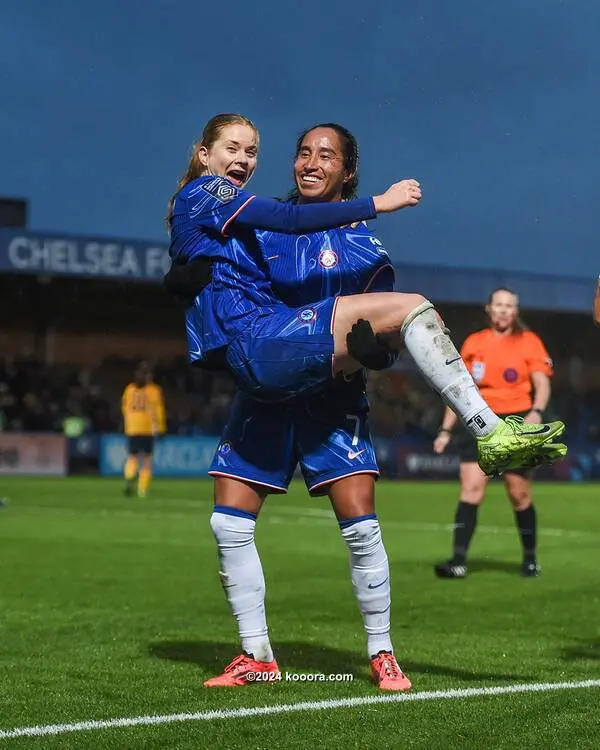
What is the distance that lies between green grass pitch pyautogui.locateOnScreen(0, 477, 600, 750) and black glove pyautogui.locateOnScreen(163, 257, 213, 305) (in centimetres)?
151

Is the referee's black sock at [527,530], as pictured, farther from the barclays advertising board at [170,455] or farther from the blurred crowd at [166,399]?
the barclays advertising board at [170,455]

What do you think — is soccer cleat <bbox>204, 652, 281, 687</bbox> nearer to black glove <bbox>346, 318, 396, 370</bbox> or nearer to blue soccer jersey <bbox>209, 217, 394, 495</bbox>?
blue soccer jersey <bbox>209, 217, 394, 495</bbox>

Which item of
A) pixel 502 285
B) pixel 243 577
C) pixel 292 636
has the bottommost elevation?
pixel 292 636

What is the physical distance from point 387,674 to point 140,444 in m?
17.1

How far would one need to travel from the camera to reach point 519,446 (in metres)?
4.23

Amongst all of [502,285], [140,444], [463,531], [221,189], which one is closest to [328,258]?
[221,189]

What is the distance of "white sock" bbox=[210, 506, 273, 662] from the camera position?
498 cm

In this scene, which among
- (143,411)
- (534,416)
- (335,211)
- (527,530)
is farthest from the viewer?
(143,411)

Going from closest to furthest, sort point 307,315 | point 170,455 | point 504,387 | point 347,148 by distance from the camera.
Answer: point 307,315
point 347,148
point 504,387
point 170,455

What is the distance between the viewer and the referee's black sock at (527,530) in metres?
9.76

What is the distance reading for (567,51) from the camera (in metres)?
5.75

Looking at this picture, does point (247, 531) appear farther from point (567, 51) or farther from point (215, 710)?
point (567, 51)

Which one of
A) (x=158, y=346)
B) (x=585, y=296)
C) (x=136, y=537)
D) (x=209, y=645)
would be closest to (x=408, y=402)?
(x=585, y=296)

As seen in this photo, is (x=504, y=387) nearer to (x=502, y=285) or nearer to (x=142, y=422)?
(x=142, y=422)
